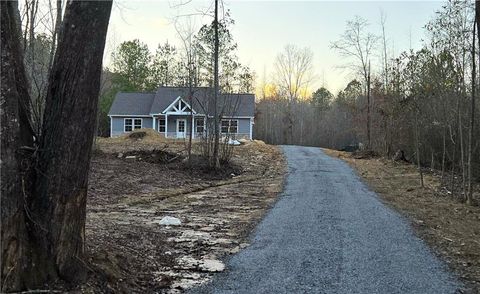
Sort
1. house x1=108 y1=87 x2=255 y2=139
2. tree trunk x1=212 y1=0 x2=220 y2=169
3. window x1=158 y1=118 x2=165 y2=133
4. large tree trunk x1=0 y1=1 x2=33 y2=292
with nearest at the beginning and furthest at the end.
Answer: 1. large tree trunk x1=0 y1=1 x2=33 y2=292
2. tree trunk x1=212 y1=0 x2=220 y2=169
3. house x1=108 y1=87 x2=255 y2=139
4. window x1=158 y1=118 x2=165 y2=133

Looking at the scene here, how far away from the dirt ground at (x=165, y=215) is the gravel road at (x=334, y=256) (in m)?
0.41

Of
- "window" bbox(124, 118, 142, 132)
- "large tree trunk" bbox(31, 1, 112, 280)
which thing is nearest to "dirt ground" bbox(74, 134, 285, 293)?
"large tree trunk" bbox(31, 1, 112, 280)

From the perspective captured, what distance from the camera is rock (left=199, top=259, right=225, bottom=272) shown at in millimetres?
5625

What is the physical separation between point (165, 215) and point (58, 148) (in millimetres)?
5493

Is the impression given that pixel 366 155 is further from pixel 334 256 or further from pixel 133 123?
pixel 334 256

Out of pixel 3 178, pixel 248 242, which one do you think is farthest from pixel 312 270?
pixel 3 178

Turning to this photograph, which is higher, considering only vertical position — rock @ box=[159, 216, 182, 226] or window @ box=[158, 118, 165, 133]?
window @ box=[158, 118, 165, 133]

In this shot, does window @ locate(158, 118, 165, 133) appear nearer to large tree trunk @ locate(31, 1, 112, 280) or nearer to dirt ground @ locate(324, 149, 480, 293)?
dirt ground @ locate(324, 149, 480, 293)

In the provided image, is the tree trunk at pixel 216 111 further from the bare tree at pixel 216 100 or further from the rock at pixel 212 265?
the rock at pixel 212 265

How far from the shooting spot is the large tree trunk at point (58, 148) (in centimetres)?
378

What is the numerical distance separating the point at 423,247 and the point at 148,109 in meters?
34.7

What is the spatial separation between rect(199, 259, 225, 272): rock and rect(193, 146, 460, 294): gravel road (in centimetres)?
11

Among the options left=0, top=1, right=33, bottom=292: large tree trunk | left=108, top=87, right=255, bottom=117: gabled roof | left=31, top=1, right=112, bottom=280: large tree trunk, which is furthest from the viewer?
left=108, top=87, right=255, bottom=117: gabled roof

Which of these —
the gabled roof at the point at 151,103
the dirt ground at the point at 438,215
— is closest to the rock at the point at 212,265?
the dirt ground at the point at 438,215
